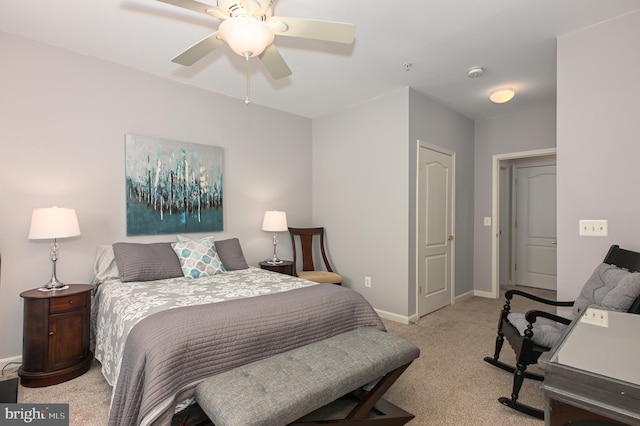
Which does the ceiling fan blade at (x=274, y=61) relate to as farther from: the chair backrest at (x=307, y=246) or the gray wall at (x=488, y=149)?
the gray wall at (x=488, y=149)

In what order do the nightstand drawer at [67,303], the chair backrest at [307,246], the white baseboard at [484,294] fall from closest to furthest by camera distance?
the nightstand drawer at [67,303] → the chair backrest at [307,246] → the white baseboard at [484,294]

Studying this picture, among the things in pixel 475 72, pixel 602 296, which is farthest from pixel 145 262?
pixel 475 72

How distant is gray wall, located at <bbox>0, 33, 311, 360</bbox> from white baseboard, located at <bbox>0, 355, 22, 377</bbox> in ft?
0.15

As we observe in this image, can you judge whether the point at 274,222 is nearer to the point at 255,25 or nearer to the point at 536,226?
the point at 255,25

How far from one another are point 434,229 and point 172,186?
3083 millimetres

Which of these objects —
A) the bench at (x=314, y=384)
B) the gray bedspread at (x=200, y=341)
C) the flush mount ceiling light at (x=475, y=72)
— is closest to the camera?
the bench at (x=314, y=384)

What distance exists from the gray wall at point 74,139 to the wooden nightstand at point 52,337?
45 cm

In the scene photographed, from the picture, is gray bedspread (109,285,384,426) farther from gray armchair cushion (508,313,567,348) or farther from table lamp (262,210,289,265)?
table lamp (262,210,289,265)

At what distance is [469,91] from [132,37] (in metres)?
3.42

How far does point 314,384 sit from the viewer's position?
1.56 m

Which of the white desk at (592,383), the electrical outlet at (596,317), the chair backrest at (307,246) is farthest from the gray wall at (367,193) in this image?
the white desk at (592,383)

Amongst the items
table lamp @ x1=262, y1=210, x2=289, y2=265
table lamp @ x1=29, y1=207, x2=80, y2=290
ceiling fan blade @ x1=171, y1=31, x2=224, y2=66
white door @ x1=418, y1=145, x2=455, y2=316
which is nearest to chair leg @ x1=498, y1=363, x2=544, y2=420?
white door @ x1=418, y1=145, x2=455, y2=316

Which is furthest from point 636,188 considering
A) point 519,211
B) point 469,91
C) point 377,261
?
point 519,211

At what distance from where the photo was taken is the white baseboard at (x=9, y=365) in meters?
2.57
